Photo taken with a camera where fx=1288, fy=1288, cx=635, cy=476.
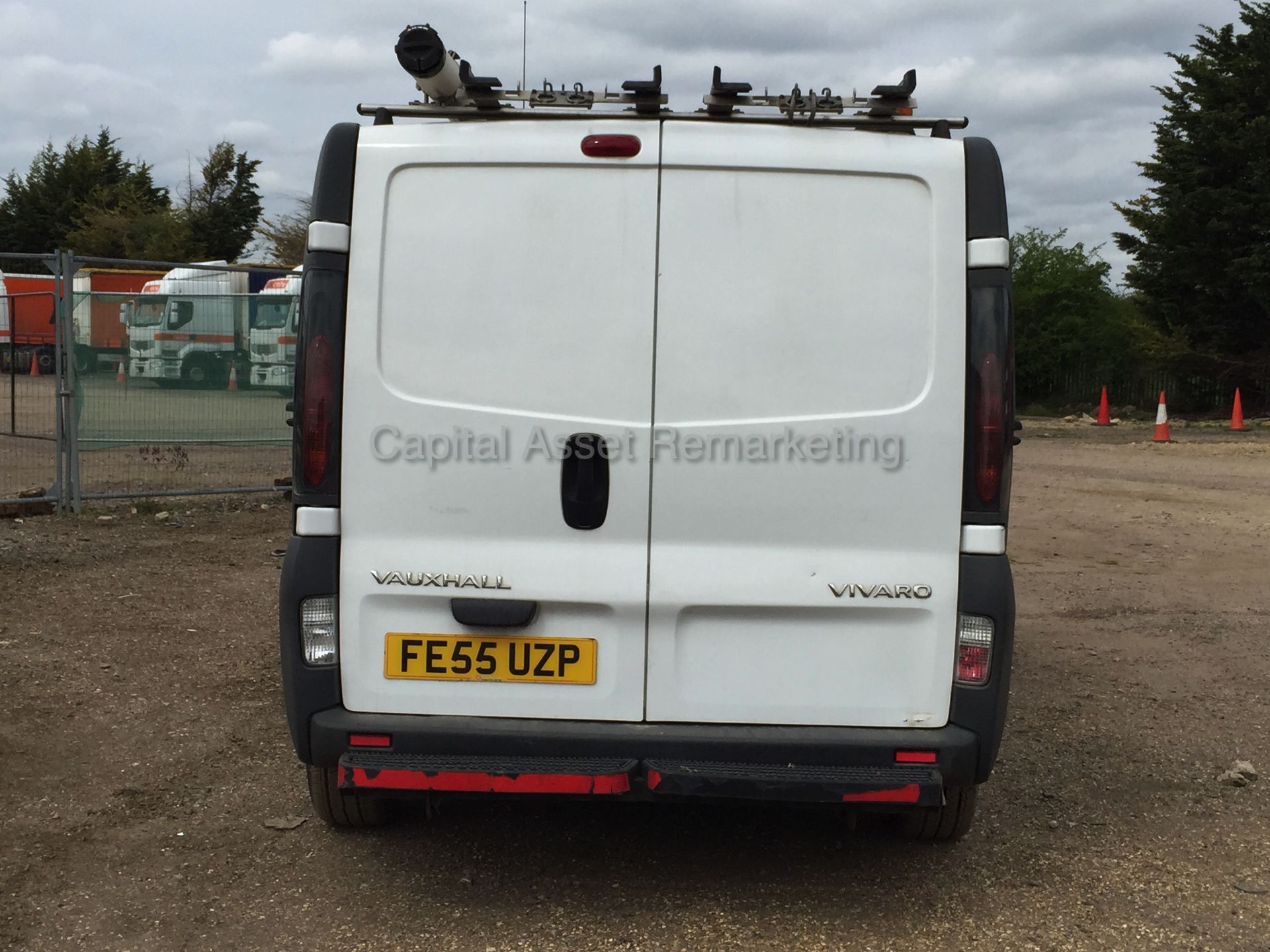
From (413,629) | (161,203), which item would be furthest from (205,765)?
(161,203)

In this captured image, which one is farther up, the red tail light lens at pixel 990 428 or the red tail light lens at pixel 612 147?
the red tail light lens at pixel 612 147

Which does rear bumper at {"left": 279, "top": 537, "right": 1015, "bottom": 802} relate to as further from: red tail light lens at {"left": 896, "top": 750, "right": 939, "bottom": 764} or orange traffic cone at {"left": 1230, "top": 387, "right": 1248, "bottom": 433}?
orange traffic cone at {"left": 1230, "top": 387, "right": 1248, "bottom": 433}

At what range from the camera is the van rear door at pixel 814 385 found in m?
3.54

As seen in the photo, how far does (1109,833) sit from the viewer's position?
4523mm

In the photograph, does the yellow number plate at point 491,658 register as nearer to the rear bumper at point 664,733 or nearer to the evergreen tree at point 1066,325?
the rear bumper at point 664,733

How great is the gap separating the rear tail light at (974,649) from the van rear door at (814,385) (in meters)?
0.03

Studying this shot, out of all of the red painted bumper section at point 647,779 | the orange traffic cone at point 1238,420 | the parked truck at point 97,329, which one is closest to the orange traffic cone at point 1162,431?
the orange traffic cone at point 1238,420

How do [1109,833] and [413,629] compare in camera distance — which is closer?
[413,629]

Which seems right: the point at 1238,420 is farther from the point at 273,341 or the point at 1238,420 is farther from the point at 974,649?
the point at 974,649

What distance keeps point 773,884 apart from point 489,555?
4.67 ft

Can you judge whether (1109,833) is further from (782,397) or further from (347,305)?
(347,305)

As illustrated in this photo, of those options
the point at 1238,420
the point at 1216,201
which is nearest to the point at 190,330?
the point at 1238,420

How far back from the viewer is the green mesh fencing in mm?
10945

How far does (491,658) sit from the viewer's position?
3.63m
